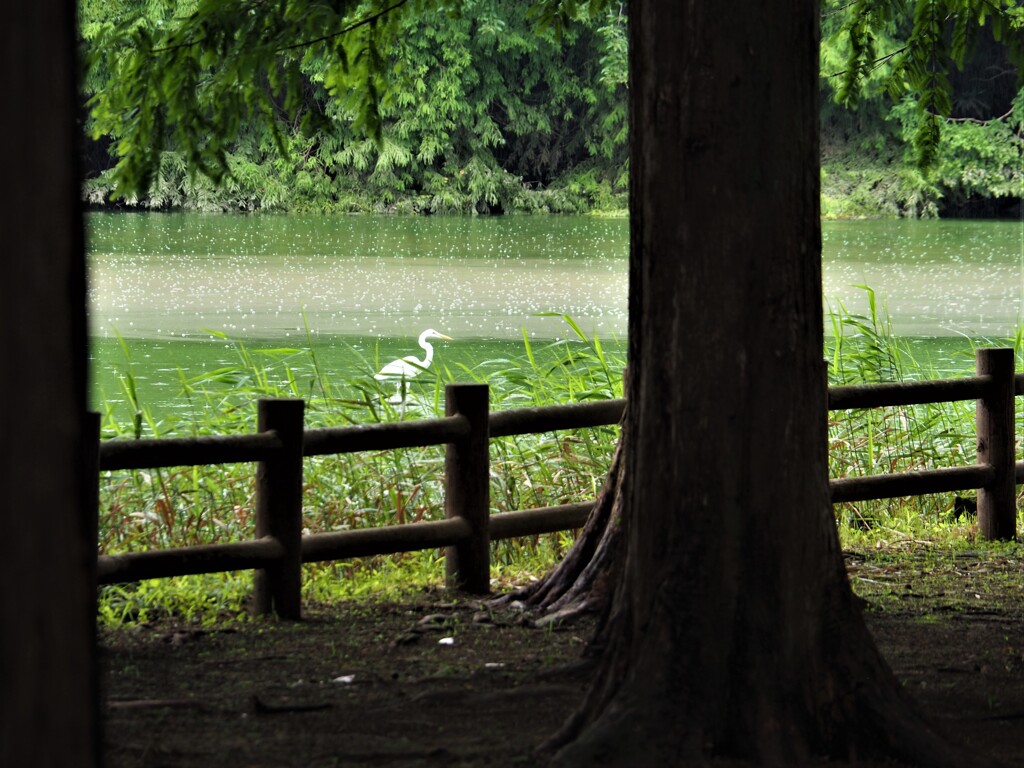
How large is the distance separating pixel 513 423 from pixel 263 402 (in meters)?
1.24

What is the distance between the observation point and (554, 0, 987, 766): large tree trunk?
383 centimetres

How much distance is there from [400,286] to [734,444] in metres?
21.7

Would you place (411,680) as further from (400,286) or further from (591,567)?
(400,286)

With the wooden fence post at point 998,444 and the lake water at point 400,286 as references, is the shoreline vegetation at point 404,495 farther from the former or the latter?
the lake water at point 400,286

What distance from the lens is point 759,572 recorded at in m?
3.87

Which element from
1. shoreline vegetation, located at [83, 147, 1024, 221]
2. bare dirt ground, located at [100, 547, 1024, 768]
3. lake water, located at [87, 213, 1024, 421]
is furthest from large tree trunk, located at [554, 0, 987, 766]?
shoreline vegetation, located at [83, 147, 1024, 221]

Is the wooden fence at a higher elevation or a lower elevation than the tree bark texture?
lower

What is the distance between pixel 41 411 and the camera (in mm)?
2318

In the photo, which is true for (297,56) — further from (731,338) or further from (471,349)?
(471,349)

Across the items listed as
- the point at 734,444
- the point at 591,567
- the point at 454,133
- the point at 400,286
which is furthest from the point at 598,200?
the point at 734,444

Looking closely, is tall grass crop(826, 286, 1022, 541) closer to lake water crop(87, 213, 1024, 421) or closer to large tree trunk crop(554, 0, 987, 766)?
lake water crop(87, 213, 1024, 421)

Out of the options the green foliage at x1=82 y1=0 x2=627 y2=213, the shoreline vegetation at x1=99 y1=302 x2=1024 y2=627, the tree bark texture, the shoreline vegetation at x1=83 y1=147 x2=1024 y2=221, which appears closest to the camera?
the tree bark texture

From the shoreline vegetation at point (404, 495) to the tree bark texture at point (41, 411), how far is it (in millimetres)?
3721

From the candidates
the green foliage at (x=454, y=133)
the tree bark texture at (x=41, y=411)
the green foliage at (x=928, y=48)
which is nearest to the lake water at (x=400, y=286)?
the green foliage at (x=928, y=48)
